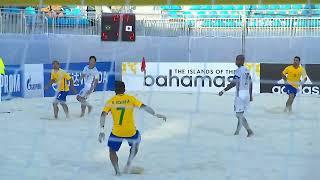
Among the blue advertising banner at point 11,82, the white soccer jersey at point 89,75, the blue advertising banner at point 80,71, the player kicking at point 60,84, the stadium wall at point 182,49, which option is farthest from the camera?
the stadium wall at point 182,49

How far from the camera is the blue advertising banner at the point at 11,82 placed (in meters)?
14.5

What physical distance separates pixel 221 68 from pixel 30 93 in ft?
19.7

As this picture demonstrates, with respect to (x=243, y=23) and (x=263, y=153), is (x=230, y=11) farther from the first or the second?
(x=263, y=153)

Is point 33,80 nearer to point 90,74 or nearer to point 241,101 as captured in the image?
point 90,74

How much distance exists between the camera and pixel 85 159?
7.12 meters

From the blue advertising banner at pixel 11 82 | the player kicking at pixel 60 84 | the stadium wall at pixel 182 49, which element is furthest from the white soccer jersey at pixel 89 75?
Result: the stadium wall at pixel 182 49

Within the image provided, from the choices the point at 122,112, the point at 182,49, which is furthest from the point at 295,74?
the point at 182,49

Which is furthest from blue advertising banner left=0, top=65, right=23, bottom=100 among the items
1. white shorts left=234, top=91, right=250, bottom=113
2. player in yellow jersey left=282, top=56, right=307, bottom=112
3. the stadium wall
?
white shorts left=234, top=91, right=250, bottom=113

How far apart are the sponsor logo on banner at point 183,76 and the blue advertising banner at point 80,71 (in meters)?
0.69

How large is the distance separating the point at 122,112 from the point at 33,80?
1004 centimetres

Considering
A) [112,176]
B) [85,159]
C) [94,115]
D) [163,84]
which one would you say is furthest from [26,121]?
[163,84]

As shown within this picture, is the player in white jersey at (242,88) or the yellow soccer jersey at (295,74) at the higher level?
the yellow soccer jersey at (295,74)

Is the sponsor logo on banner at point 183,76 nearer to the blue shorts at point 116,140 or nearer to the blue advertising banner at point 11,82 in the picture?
the blue advertising banner at point 11,82

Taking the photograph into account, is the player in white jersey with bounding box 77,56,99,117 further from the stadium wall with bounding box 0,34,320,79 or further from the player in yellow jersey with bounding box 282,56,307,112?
the stadium wall with bounding box 0,34,320,79
